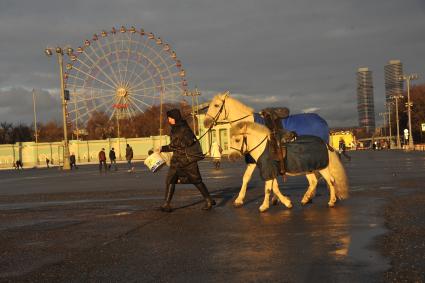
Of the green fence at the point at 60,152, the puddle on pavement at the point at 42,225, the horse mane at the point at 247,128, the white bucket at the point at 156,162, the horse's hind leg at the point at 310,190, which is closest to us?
the puddle on pavement at the point at 42,225

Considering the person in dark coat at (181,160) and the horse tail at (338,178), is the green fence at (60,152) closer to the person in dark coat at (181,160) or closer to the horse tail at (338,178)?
the person in dark coat at (181,160)

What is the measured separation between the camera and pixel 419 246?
22.4 ft

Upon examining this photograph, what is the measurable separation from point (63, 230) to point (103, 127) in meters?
98.8

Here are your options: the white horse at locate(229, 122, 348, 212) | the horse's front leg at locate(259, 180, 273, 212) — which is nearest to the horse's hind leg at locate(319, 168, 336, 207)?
the white horse at locate(229, 122, 348, 212)

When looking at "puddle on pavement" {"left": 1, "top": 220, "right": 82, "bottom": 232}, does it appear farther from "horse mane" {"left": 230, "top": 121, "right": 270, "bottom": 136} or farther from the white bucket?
"horse mane" {"left": 230, "top": 121, "right": 270, "bottom": 136}

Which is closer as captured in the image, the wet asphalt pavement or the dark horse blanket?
the wet asphalt pavement

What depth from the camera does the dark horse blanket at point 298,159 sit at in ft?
35.8

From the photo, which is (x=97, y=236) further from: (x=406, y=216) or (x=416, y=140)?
(x=416, y=140)

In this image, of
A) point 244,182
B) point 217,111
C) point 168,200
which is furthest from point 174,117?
point 244,182

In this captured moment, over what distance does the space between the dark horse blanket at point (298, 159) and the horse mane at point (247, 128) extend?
0.36m

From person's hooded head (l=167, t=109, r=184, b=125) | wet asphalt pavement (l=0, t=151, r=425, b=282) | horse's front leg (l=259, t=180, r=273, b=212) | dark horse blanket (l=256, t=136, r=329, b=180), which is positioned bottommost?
wet asphalt pavement (l=0, t=151, r=425, b=282)

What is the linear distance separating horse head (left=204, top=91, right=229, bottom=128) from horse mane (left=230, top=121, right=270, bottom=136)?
451mm

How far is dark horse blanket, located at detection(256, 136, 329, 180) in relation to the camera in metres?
10.9

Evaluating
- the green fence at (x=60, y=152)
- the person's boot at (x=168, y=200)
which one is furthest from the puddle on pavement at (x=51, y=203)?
the green fence at (x=60, y=152)
